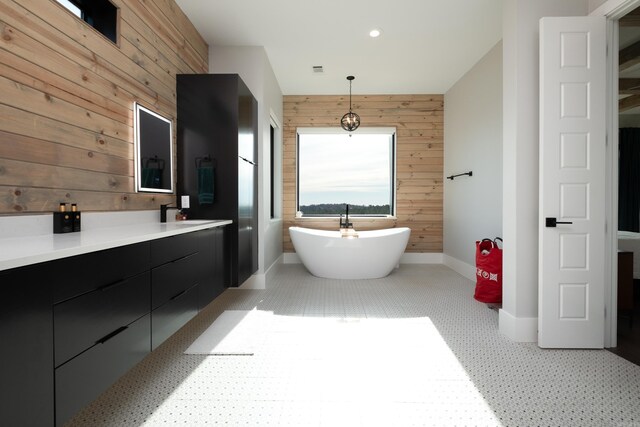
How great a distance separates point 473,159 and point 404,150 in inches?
53.4

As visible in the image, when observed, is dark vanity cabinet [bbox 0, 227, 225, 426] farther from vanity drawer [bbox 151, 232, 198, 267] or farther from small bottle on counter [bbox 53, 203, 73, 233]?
small bottle on counter [bbox 53, 203, 73, 233]

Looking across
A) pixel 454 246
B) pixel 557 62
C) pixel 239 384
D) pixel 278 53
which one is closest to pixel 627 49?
pixel 557 62

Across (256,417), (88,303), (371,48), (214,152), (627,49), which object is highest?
(371,48)

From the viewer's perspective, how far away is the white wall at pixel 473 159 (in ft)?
13.3

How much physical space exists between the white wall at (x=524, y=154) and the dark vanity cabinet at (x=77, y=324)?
2.41 m

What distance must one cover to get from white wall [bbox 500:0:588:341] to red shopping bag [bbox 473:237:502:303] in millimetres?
725

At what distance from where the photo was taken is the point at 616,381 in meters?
→ 1.97

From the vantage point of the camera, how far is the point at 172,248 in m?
2.02

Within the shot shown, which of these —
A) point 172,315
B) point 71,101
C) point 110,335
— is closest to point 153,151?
point 71,101

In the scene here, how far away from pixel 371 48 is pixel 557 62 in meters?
2.14

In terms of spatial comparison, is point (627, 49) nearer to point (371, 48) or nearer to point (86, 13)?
point (371, 48)

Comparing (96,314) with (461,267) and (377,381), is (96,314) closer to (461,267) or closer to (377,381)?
(377,381)

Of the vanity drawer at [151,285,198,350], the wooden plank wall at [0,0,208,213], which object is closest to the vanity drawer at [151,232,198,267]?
the vanity drawer at [151,285,198,350]

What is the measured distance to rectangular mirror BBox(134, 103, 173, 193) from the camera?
2504 mm
